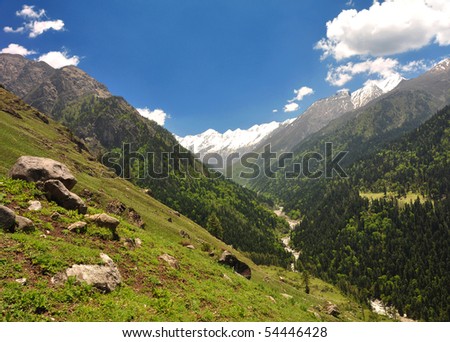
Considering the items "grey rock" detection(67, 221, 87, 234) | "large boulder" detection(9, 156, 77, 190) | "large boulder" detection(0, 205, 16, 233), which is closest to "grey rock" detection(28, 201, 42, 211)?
"grey rock" detection(67, 221, 87, 234)

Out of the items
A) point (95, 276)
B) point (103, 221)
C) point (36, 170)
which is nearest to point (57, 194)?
point (36, 170)

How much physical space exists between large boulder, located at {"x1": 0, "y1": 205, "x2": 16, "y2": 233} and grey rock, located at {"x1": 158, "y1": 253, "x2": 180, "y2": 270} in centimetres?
1376

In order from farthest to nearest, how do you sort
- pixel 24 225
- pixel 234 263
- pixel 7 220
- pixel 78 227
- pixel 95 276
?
pixel 234 263 → pixel 78 227 → pixel 24 225 → pixel 7 220 → pixel 95 276

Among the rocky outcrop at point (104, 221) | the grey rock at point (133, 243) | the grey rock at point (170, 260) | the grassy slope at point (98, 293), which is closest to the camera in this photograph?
the grassy slope at point (98, 293)

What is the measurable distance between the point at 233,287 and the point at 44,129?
127069mm

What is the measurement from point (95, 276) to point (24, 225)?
8157 mm

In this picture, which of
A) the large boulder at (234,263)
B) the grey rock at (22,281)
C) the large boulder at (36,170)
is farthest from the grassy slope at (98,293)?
the large boulder at (234,263)

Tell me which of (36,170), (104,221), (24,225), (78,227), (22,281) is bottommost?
(22,281)

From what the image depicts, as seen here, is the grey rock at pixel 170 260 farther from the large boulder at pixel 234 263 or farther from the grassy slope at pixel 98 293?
the large boulder at pixel 234 263

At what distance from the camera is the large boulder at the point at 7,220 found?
20608 millimetres

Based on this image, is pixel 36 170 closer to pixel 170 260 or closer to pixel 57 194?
pixel 57 194

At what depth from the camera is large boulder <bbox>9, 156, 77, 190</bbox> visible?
3023 cm

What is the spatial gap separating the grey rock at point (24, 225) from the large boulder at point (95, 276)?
6305mm

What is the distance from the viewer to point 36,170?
101 ft
